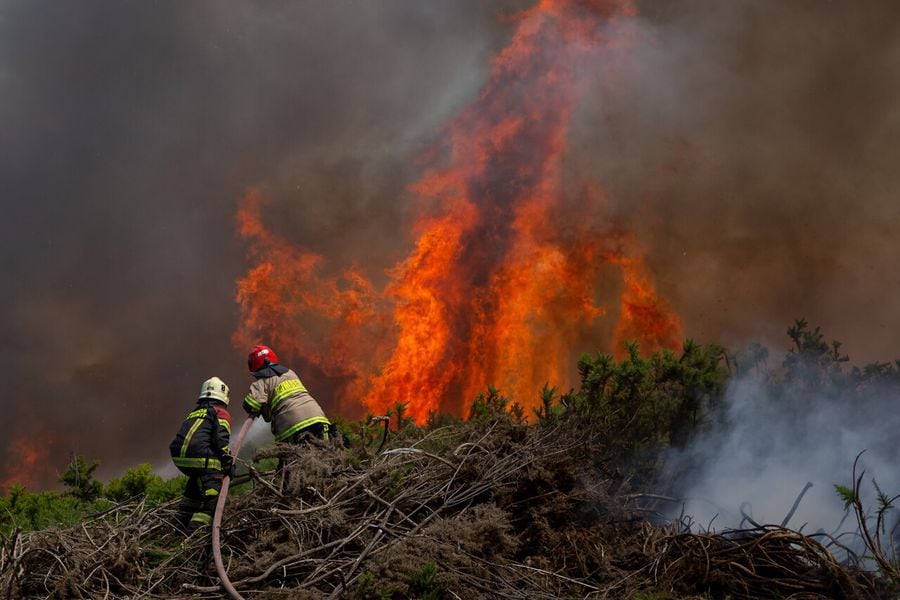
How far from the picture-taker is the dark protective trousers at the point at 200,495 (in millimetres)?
7454

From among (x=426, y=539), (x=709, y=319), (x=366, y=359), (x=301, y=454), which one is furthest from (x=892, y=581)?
(x=366, y=359)

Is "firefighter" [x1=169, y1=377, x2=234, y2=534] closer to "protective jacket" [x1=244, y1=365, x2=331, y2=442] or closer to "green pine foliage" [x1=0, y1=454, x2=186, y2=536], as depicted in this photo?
"protective jacket" [x1=244, y1=365, x2=331, y2=442]

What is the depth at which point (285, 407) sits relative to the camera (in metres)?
8.40

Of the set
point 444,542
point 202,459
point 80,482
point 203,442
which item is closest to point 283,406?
point 203,442

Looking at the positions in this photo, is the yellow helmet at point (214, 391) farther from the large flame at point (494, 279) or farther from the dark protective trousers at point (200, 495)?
the large flame at point (494, 279)

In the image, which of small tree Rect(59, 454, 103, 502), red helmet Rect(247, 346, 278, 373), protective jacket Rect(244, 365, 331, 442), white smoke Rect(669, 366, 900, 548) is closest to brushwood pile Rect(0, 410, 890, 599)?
white smoke Rect(669, 366, 900, 548)

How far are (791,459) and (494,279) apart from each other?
14702mm

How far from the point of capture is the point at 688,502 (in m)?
7.56

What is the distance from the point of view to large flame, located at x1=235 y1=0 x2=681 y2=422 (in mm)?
20766

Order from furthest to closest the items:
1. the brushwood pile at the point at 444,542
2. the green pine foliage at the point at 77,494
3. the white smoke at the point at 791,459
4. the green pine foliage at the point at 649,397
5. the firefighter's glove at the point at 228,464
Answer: the green pine foliage at the point at 77,494, the green pine foliage at the point at 649,397, the firefighter's glove at the point at 228,464, the white smoke at the point at 791,459, the brushwood pile at the point at 444,542

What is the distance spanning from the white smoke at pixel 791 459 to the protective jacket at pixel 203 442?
16.9 ft

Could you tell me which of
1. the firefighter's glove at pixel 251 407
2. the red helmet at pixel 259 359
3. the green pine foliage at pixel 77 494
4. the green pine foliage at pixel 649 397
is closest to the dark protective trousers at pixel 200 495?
the firefighter's glove at pixel 251 407

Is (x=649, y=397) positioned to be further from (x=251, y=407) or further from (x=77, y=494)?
(x=77, y=494)

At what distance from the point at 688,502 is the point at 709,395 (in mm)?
2169
